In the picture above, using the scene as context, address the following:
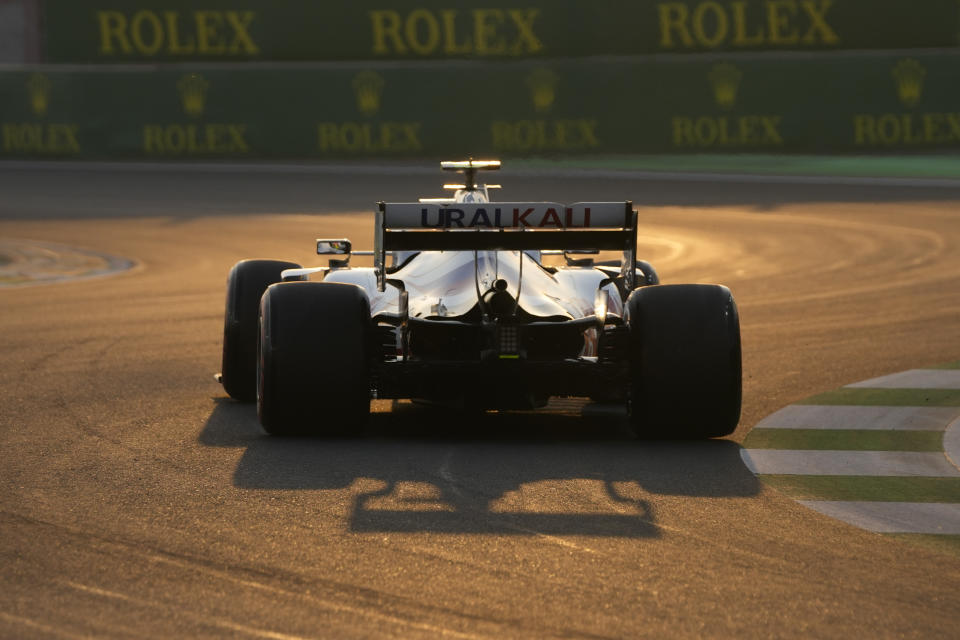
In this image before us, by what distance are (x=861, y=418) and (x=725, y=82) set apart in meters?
23.4

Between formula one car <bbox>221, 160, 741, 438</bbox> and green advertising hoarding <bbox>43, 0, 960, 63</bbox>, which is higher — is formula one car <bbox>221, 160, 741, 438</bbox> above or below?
below

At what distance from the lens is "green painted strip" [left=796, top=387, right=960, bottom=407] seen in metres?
11.2

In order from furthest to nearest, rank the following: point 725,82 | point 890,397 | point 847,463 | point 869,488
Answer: point 725,82
point 890,397
point 847,463
point 869,488

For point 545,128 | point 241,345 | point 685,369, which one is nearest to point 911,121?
point 545,128

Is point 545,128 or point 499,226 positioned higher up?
point 545,128

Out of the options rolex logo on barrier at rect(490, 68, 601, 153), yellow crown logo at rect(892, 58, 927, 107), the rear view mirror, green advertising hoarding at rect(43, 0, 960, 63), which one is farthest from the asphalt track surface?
green advertising hoarding at rect(43, 0, 960, 63)

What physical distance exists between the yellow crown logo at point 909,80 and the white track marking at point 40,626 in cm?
2937

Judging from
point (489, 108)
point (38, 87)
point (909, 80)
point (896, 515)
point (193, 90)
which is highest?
point (38, 87)

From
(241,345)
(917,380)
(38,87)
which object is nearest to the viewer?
(241,345)

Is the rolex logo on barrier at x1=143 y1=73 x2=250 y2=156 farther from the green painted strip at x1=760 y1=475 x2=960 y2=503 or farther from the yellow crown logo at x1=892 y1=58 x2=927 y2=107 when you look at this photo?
the green painted strip at x1=760 y1=475 x2=960 y2=503

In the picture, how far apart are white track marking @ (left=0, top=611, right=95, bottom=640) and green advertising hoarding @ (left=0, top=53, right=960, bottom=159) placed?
28.5 m

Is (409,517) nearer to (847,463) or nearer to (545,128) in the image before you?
(847,463)

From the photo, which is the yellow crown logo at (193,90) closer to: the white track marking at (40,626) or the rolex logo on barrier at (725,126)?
the rolex logo on barrier at (725,126)

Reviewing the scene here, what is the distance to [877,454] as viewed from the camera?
31.0 ft
